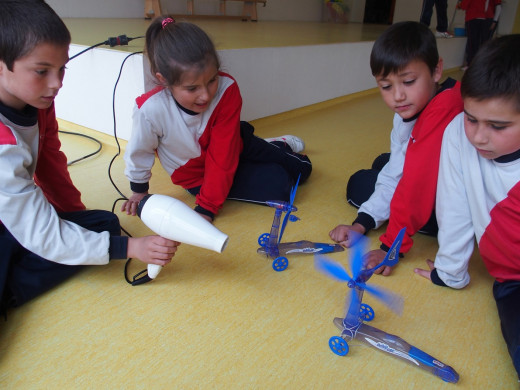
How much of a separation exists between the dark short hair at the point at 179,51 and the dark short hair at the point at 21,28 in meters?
0.33

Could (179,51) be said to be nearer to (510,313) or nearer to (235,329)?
(235,329)

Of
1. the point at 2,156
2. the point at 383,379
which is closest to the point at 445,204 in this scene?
the point at 383,379

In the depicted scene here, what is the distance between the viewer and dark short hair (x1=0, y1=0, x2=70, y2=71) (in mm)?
703

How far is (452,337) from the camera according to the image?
82cm

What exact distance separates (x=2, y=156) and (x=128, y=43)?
127 centimetres

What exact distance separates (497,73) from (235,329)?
717mm

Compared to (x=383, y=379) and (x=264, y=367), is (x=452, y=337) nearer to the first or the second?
(x=383, y=379)

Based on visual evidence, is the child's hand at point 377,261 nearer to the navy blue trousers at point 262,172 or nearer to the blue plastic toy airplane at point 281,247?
the blue plastic toy airplane at point 281,247

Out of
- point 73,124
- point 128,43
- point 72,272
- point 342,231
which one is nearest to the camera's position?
point 72,272

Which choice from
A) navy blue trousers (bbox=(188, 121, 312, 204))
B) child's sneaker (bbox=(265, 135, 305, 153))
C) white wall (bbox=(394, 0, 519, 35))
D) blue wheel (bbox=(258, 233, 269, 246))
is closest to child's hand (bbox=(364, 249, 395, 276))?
blue wheel (bbox=(258, 233, 269, 246))

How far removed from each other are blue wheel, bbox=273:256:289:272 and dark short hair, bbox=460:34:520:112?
0.56 m

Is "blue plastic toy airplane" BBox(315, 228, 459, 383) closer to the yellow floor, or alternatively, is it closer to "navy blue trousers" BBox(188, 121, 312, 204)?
the yellow floor

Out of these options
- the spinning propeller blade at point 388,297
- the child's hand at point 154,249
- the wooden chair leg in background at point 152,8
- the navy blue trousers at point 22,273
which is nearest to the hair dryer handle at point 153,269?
the child's hand at point 154,249

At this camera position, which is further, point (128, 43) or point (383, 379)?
point (128, 43)
